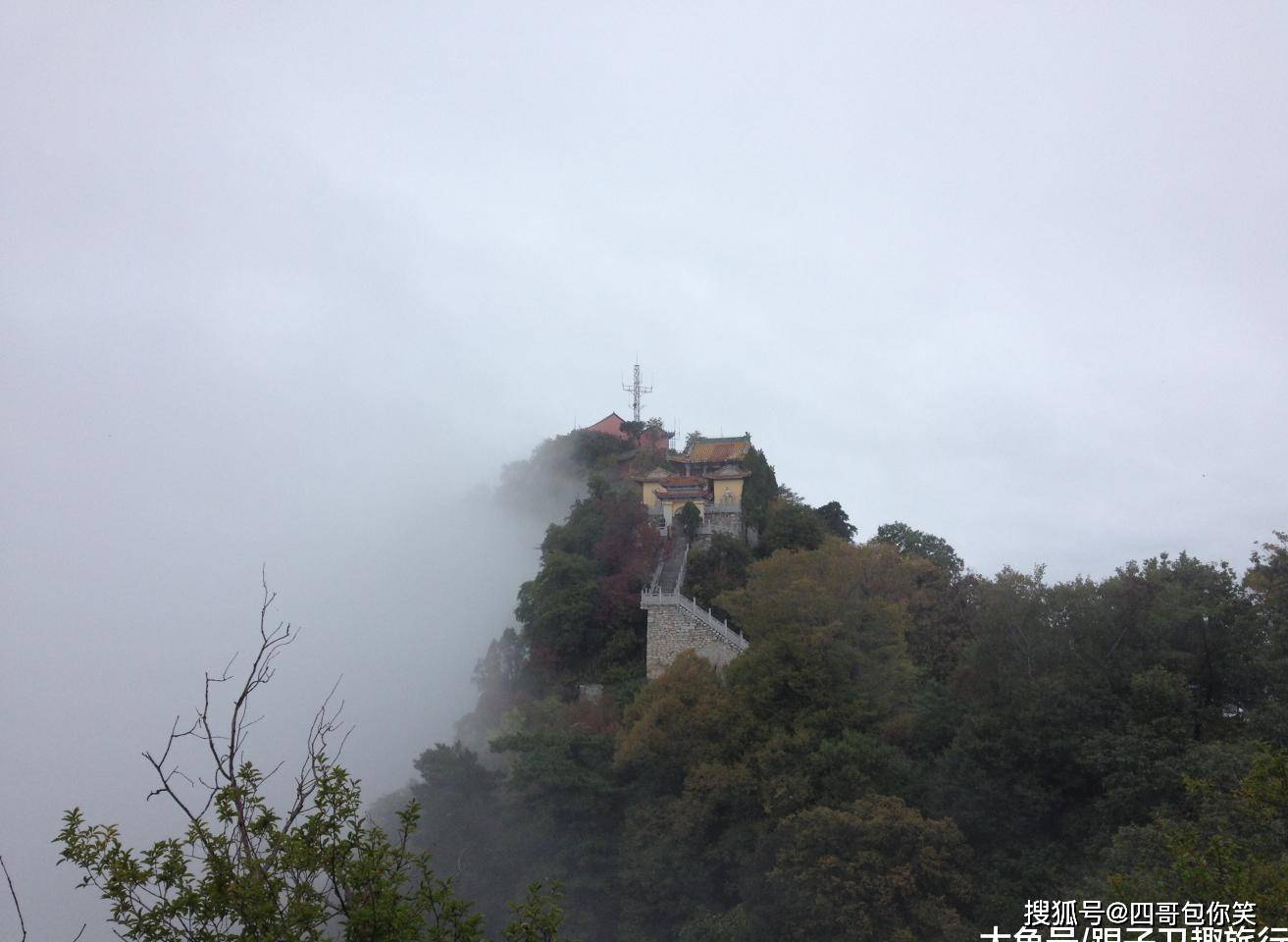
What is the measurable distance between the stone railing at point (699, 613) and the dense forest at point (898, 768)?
1547 millimetres

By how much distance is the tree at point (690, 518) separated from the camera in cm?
2742

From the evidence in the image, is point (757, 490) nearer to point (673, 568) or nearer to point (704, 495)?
point (704, 495)

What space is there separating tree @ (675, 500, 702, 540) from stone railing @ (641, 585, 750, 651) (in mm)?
4401

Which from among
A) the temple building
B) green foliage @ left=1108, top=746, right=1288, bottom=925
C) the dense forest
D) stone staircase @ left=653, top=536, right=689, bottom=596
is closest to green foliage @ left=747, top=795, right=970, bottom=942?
the dense forest

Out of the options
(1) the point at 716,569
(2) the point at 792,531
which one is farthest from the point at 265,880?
(2) the point at 792,531

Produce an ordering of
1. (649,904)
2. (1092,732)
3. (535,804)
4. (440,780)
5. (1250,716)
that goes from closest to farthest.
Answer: (1250,716), (1092,732), (649,904), (535,804), (440,780)

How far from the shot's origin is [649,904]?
15.7m

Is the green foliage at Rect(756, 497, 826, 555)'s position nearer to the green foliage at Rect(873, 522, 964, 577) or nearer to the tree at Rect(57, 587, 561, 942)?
the green foliage at Rect(873, 522, 964, 577)

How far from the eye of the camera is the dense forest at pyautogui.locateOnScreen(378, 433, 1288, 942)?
40.4ft

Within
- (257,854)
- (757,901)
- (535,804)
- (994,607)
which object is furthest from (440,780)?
(257,854)

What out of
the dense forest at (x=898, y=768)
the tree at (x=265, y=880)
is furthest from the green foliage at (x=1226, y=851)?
the tree at (x=265, y=880)

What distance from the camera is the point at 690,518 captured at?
27.4 metres

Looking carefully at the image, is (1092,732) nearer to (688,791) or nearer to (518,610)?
(688,791)

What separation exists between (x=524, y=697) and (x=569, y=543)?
4.79 m
